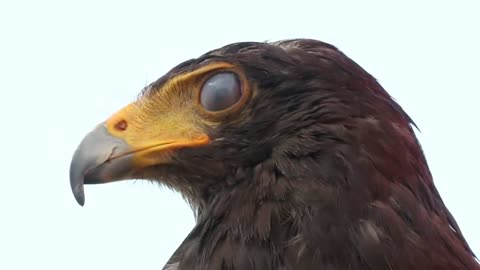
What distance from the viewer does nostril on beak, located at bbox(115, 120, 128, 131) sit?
5.27 m

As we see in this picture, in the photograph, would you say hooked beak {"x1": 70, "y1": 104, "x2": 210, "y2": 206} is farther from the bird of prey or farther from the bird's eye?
the bird's eye

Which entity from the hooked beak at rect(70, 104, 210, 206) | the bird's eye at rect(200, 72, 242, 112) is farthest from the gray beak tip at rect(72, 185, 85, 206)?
the bird's eye at rect(200, 72, 242, 112)

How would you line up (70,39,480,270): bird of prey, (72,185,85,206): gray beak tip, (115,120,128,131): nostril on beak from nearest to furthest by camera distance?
1. (70,39,480,270): bird of prey
2. (72,185,85,206): gray beak tip
3. (115,120,128,131): nostril on beak

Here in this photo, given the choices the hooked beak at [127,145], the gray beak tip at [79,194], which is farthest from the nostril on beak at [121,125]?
the gray beak tip at [79,194]

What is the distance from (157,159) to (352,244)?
107cm

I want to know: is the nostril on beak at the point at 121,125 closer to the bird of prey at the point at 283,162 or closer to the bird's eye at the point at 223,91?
the bird of prey at the point at 283,162

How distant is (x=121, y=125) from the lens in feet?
17.4

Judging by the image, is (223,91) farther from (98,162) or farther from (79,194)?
(79,194)

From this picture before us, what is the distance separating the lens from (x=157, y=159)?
17.0 ft

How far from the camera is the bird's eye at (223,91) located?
5141mm

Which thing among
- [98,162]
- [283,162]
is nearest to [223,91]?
[283,162]

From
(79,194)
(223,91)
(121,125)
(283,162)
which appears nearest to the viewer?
(283,162)

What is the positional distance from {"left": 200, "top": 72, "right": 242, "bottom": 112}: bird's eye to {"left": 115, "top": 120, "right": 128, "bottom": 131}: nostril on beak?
0.39 meters

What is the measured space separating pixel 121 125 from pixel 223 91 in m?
0.52
